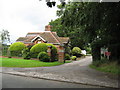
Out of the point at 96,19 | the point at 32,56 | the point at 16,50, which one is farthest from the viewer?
the point at 16,50

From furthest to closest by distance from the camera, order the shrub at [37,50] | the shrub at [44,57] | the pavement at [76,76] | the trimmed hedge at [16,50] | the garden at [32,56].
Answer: the trimmed hedge at [16,50] → the shrub at [37,50] → the shrub at [44,57] → the garden at [32,56] → the pavement at [76,76]

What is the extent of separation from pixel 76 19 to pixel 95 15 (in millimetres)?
2999

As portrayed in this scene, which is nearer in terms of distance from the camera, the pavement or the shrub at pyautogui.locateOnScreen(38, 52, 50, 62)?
the pavement

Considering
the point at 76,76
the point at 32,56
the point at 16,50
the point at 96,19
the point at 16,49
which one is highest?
the point at 96,19

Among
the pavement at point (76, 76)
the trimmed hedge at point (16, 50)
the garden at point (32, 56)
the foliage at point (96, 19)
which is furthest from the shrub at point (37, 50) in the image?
the pavement at point (76, 76)

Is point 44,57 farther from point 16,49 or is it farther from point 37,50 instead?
point 16,49

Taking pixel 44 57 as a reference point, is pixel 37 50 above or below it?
above

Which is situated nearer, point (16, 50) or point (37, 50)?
point (37, 50)

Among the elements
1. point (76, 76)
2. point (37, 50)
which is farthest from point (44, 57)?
point (76, 76)

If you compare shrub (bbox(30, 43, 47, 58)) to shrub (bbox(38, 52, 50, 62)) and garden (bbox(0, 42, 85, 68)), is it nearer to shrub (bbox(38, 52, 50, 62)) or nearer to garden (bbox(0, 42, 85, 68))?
garden (bbox(0, 42, 85, 68))

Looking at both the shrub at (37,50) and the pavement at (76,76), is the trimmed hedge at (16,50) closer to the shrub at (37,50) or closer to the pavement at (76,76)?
the shrub at (37,50)

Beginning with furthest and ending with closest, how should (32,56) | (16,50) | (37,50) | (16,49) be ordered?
(16,49) → (16,50) → (32,56) → (37,50)

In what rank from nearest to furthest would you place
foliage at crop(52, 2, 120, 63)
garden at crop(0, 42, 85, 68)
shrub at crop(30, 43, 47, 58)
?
1. foliage at crop(52, 2, 120, 63)
2. garden at crop(0, 42, 85, 68)
3. shrub at crop(30, 43, 47, 58)

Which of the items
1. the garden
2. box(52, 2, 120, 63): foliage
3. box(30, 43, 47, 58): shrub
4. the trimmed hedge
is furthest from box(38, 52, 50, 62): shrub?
the trimmed hedge
